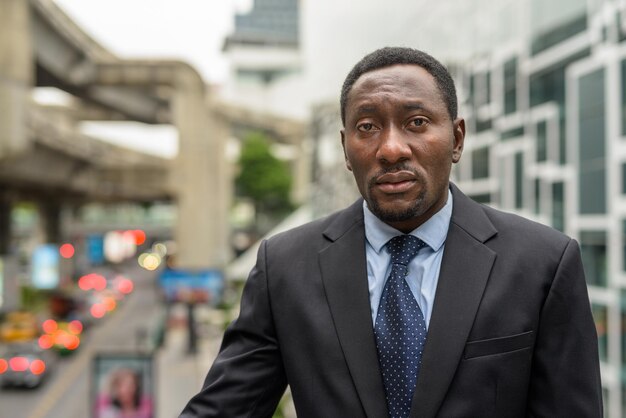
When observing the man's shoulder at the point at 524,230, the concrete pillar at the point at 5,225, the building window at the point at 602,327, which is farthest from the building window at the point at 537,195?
the concrete pillar at the point at 5,225

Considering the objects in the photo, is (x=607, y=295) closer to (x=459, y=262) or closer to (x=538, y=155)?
(x=538, y=155)

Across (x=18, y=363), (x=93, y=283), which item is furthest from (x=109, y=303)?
(x=18, y=363)

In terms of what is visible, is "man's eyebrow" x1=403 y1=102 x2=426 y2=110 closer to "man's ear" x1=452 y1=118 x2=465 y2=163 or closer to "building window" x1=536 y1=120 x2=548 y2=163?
"man's ear" x1=452 y1=118 x2=465 y2=163

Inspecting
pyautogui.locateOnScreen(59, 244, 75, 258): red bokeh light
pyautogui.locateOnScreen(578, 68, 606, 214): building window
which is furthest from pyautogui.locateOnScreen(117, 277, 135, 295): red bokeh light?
pyautogui.locateOnScreen(578, 68, 606, 214): building window

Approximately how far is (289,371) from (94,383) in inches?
567

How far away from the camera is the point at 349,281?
2158 mm

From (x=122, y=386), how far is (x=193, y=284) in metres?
23.6

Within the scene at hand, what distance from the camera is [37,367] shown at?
26.9 m

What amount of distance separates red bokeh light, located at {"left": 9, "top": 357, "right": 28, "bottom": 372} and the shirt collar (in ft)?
89.4

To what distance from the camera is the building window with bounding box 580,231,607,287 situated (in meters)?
12.0

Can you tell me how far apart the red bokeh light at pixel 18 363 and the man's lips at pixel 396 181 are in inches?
1080

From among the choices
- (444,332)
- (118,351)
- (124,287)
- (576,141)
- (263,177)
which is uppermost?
(263,177)

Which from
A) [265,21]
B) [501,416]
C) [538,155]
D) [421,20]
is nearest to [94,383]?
[538,155]

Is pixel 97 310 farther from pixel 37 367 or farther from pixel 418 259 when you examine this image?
Result: pixel 418 259
